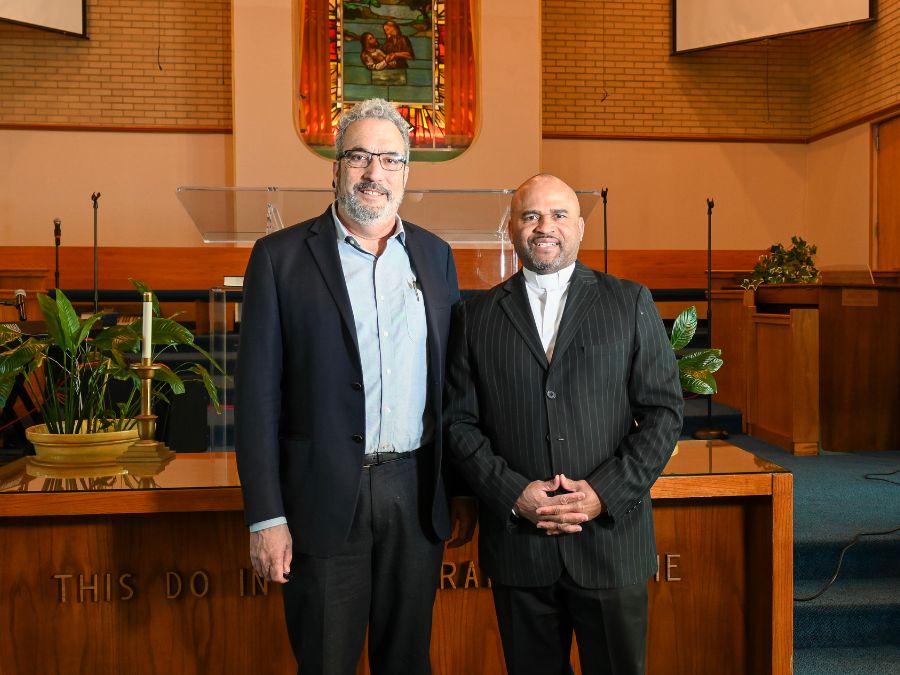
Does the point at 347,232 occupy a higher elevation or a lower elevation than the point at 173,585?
higher

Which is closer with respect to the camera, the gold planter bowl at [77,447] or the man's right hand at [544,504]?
the man's right hand at [544,504]

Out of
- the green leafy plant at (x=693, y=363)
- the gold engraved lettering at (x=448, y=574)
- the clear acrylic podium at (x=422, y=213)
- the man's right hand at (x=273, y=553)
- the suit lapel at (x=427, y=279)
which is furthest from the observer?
the clear acrylic podium at (x=422, y=213)

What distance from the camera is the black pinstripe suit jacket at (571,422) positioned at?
1707mm

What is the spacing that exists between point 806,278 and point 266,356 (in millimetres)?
5673

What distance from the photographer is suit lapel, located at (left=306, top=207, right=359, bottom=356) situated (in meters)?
1.67

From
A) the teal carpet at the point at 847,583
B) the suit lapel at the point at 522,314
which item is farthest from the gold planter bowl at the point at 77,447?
the teal carpet at the point at 847,583

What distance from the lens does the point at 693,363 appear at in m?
2.47

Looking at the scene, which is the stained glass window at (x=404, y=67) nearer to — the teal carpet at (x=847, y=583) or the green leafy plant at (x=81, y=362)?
the teal carpet at (x=847, y=583)

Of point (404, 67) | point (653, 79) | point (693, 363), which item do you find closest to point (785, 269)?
point (653, 79)

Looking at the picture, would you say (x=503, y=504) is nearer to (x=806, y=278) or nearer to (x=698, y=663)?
(x=698, y=663)

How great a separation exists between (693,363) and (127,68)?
8.00m

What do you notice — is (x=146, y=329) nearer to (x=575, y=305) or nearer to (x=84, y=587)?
(x=84, y=587)

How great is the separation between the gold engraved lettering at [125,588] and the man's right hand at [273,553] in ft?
2.08

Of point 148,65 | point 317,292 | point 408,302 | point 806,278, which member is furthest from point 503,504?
point 148,65
